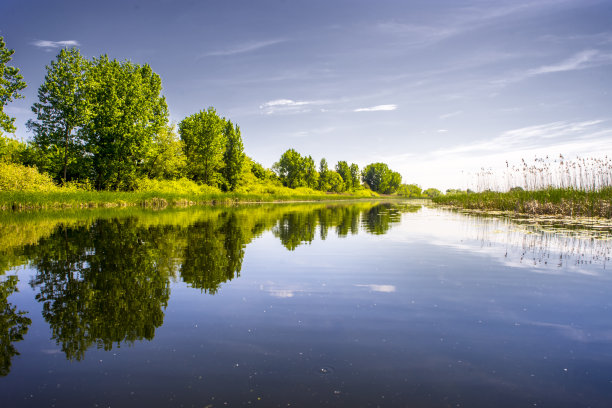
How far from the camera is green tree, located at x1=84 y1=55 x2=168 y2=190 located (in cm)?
4716

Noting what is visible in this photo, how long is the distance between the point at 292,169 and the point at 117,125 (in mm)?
83851

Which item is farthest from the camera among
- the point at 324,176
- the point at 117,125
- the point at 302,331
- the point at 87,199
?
the point at 324,176

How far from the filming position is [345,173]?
17275cm

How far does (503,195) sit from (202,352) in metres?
38.0

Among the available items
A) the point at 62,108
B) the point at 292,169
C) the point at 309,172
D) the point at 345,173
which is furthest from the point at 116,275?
the point at 345,173

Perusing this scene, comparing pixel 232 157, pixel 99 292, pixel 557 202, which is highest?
pixel 232 157

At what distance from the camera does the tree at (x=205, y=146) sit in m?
72.2

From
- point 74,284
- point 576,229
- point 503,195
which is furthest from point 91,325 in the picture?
point 503,195

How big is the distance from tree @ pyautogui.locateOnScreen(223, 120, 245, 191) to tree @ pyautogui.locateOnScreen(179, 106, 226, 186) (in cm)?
560

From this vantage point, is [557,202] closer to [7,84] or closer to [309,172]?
[7,84]

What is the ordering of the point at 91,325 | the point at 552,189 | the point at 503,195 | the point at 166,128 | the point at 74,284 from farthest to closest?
the point at 166,128, the point at 503,195, the point at 552,189, the point at 74,284, the point at 91,325

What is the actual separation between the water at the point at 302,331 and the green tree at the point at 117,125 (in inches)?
1659

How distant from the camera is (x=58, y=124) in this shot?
44.9 m

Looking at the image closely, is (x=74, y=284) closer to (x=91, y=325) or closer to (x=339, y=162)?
(x=91, y=325)
